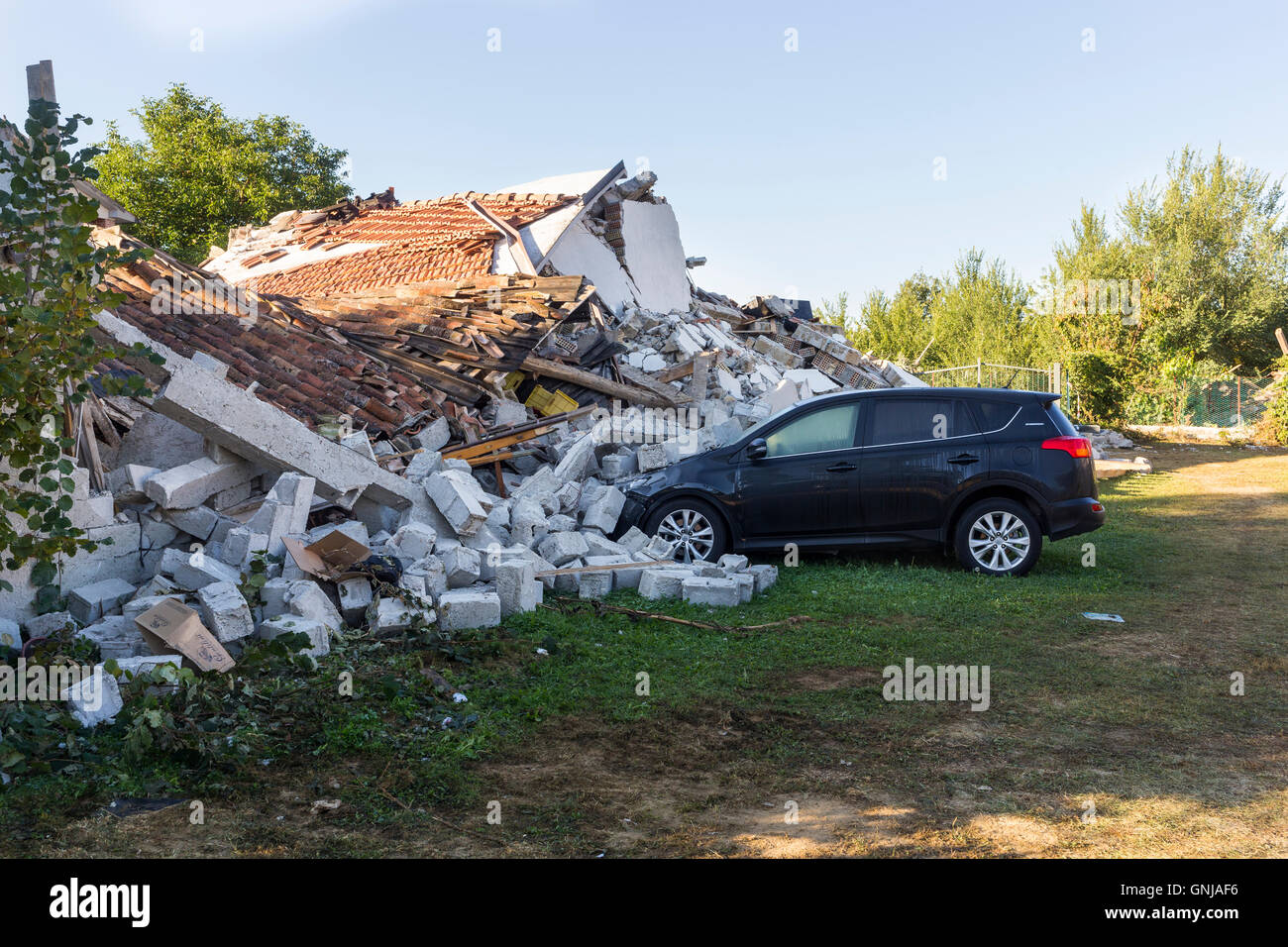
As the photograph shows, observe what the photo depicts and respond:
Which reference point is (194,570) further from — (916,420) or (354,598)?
(916,420)

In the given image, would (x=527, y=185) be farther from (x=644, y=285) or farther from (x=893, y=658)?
(x=893, y=658)

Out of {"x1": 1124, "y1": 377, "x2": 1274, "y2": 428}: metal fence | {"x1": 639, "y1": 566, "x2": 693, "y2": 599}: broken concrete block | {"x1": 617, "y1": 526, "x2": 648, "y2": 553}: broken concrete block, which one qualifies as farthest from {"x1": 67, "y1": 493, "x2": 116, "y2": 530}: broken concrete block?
{"x1": 1124, "y1": 377, "x2": 1274, "y2": 428}: metal fence

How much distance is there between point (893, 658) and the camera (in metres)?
6.96

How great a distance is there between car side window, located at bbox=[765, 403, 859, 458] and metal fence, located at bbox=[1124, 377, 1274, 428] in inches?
826

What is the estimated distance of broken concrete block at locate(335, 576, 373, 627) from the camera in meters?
7.21

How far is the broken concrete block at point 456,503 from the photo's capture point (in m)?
8.77

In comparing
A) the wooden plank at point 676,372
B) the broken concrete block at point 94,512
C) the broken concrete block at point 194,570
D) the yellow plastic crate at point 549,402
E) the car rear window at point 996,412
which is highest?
the wooden plank at point 676,372

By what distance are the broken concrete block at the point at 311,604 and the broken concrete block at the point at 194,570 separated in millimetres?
464

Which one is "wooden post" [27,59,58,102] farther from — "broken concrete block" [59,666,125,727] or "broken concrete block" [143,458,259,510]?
"broken concrete block" [59,666,125,727]

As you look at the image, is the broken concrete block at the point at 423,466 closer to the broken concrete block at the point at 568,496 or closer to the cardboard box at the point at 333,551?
the broken concrete block at the point at 568,496

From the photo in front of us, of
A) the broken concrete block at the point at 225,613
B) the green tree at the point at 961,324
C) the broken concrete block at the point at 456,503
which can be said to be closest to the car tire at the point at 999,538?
the broken concrete block at the point at 456,503

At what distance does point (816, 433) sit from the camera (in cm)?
999
